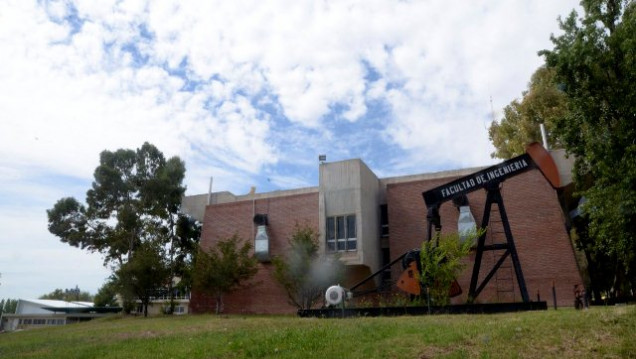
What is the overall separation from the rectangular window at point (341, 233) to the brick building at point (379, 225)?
0.18 feet

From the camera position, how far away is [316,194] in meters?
30.3

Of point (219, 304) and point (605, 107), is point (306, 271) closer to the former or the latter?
point (219, 304)

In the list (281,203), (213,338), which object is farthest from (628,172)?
(281,203)

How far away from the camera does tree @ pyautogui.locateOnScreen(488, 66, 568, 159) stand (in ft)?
107

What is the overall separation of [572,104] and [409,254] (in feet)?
26.9

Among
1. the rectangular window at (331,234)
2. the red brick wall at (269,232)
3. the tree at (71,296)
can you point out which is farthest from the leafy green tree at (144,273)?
the tree at (71,296)

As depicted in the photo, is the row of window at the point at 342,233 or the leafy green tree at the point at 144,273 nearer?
the row of window at the point at 342,233

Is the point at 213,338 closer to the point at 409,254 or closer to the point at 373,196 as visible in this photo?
the point at 409,254

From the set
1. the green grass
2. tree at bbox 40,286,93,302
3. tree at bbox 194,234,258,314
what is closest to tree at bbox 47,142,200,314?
tree at bbox 194,234,258,314

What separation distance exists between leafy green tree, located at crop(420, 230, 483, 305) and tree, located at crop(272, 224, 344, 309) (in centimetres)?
955

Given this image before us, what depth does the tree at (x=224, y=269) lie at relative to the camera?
28.2 m

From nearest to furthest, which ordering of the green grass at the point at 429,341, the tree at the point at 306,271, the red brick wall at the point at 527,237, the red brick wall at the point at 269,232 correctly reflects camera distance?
the green grass at the point at 429,341
the red brick wall at the point at 527,237
the tree at the point at 306,271
the red brick wall at the point at 269,232

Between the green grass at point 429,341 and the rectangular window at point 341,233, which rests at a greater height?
the rectangular window at point 341,233

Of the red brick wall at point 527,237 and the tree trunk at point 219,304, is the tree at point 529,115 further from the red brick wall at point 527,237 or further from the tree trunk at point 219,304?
the tree trunk at point 219,304
